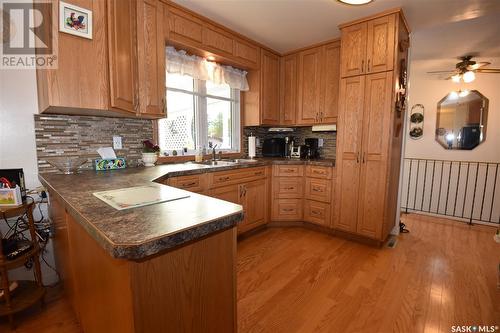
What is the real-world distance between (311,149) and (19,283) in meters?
3.33

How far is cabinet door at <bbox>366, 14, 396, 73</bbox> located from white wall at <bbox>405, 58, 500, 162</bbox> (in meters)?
2.19

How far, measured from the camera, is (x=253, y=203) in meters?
2.92

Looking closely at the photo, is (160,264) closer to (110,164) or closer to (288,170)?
(110,164)

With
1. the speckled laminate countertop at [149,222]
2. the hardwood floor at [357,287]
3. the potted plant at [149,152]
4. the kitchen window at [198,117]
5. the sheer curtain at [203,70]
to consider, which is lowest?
the hardwood floor at [357,287]

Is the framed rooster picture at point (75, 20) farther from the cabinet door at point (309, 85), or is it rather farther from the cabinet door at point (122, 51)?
the cabinet door at point (309, 85)

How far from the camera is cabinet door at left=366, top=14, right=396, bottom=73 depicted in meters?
2.35

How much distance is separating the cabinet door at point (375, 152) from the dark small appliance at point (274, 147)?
1345 millimetres

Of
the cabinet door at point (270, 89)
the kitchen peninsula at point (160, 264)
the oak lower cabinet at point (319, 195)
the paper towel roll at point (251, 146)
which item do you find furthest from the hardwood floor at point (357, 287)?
the cabinet door at point (270, 89)

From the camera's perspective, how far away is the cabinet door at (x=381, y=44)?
235cm

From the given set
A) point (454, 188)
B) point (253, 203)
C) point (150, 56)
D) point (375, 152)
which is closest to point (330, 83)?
point (375, 152)

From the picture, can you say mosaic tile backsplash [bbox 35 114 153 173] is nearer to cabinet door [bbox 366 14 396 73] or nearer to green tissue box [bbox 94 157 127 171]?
green tissue box [bbox 94 157 127 171]

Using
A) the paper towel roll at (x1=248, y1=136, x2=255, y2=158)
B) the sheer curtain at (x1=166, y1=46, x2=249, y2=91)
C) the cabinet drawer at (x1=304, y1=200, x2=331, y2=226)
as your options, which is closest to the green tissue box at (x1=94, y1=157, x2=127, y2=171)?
the sheer curtain at (x1=166, y1=46, x2=249, y2=91)

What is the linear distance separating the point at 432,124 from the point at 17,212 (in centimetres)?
612

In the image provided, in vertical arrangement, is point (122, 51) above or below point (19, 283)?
above
